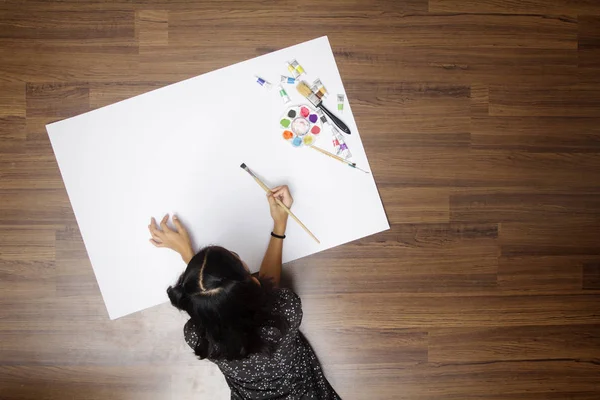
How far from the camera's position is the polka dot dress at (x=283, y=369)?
3.24 feet

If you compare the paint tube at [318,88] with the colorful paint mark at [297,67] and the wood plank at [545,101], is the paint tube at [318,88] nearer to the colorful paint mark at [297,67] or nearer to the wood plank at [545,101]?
the colorful paint mark at [297,67]

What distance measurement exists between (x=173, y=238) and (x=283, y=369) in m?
0.35

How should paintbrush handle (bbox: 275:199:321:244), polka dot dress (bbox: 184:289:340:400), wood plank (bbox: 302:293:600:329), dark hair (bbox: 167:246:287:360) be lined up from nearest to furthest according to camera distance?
1. dark hair (bbox: 167:246:287:360)
2. polka dot dress (bbox: 184:289:340:400)
3. paintbrush handle (bbox: 275:199:321:244)
4. wood plank (bbox: 302:293:600:329)

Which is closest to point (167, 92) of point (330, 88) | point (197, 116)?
point (197, 116)

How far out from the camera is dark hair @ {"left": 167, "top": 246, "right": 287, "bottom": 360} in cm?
86

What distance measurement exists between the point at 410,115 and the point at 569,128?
1.24 ft

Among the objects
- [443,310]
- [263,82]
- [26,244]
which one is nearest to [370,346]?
[443,310]

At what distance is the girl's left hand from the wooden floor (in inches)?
5.9

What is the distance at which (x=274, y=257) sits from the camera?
3.66 feet

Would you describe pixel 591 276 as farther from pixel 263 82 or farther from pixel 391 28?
pixel 263 82

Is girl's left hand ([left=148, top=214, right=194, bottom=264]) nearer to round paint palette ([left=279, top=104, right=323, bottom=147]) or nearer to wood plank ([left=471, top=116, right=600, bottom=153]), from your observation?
round paint palette ([left=279, top=104, right=323, bottom=147])

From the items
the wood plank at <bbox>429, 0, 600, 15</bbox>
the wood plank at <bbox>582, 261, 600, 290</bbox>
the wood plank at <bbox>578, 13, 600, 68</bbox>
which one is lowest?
the wood plank at <bbox>582, 261, 600, 290</bbox>

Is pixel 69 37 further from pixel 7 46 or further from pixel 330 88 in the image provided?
pixel 330 88

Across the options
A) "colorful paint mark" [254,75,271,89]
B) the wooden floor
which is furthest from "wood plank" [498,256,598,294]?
"colorful paint mark" [254,75,271,89]
